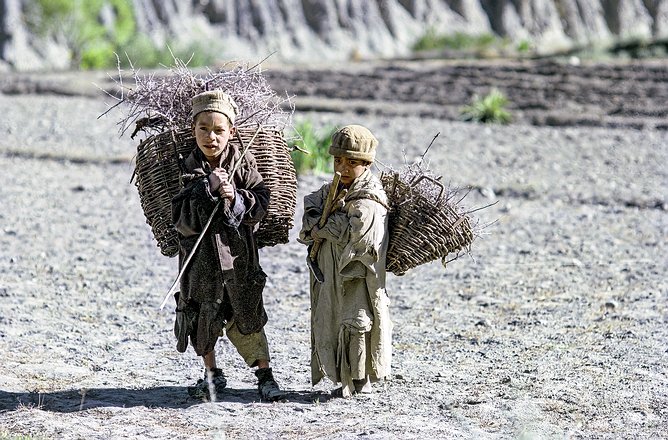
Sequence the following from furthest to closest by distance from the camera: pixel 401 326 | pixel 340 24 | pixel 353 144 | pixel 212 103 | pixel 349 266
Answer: pixel 340 24
pixel 401 326
pixel 349 266
pixel 353 144
pixel 212 103

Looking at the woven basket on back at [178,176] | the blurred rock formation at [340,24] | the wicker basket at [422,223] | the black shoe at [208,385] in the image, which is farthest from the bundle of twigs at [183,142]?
the blurred rock formation at [340,24]

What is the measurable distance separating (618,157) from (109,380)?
33.8ft

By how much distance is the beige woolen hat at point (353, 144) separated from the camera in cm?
500

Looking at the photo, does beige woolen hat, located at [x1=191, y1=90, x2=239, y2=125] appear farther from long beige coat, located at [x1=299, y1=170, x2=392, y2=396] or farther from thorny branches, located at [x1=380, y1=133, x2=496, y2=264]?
thorny branches, located at [x1=380, y1=133, x2=496, y2=264]

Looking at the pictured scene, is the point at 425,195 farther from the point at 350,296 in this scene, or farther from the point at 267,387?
the point at 267,387

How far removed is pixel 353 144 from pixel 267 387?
3.94 feet

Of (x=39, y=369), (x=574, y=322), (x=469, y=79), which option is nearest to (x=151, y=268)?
(x=39, y=369)

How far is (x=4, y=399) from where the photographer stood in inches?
200

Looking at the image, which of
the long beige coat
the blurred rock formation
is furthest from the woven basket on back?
the blurred rock formation

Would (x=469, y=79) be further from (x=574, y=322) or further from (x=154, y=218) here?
(x=154, y=218)

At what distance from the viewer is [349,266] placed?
16.8 feet

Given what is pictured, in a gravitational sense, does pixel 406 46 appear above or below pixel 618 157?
above

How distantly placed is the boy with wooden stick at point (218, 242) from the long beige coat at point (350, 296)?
27 cm

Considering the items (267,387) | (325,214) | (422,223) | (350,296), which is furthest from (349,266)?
(267,387)
